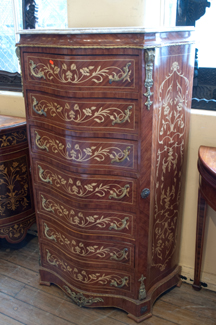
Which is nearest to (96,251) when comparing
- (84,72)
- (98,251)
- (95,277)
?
(98,251)

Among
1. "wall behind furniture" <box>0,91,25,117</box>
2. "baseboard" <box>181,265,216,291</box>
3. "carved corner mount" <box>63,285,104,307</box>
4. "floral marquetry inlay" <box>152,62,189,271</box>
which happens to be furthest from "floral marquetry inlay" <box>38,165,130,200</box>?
"wall behind furniture" <box>0,91,25,117</box>

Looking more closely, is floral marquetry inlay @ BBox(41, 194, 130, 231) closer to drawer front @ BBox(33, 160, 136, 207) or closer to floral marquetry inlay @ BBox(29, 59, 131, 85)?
drawer front @ BBox(33, 160, 136, 207)

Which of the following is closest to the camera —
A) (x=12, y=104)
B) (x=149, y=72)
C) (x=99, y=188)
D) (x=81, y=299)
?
(x=149, y=72)

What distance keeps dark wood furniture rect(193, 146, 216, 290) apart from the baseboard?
0.17 ft

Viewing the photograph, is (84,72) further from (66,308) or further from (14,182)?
(66,308)

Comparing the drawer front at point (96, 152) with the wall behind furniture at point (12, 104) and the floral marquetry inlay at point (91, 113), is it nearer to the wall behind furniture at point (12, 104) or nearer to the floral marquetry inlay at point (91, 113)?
the floral marquetry inlay at point (91, 113)

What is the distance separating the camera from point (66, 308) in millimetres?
2160

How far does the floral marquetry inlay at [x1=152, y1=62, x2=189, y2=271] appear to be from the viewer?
5.75 feet

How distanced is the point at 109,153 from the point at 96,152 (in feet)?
0.23

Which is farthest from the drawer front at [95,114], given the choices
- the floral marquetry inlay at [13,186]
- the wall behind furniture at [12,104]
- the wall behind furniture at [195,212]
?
the wall behind furniture at [12,104]

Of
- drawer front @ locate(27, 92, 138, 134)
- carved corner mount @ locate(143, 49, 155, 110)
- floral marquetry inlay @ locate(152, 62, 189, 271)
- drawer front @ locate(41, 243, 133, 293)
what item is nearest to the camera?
carved corner mount @ locate(143, 49, 155, 110)

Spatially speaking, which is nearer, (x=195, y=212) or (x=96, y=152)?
(x=96, y=152)

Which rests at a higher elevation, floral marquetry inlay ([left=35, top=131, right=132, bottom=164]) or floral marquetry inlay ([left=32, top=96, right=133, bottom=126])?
floral marquetry inlay ([left=32, top=96, right=133, bottom=126])

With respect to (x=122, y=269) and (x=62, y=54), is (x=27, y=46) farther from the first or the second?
(x=122, y=269)
